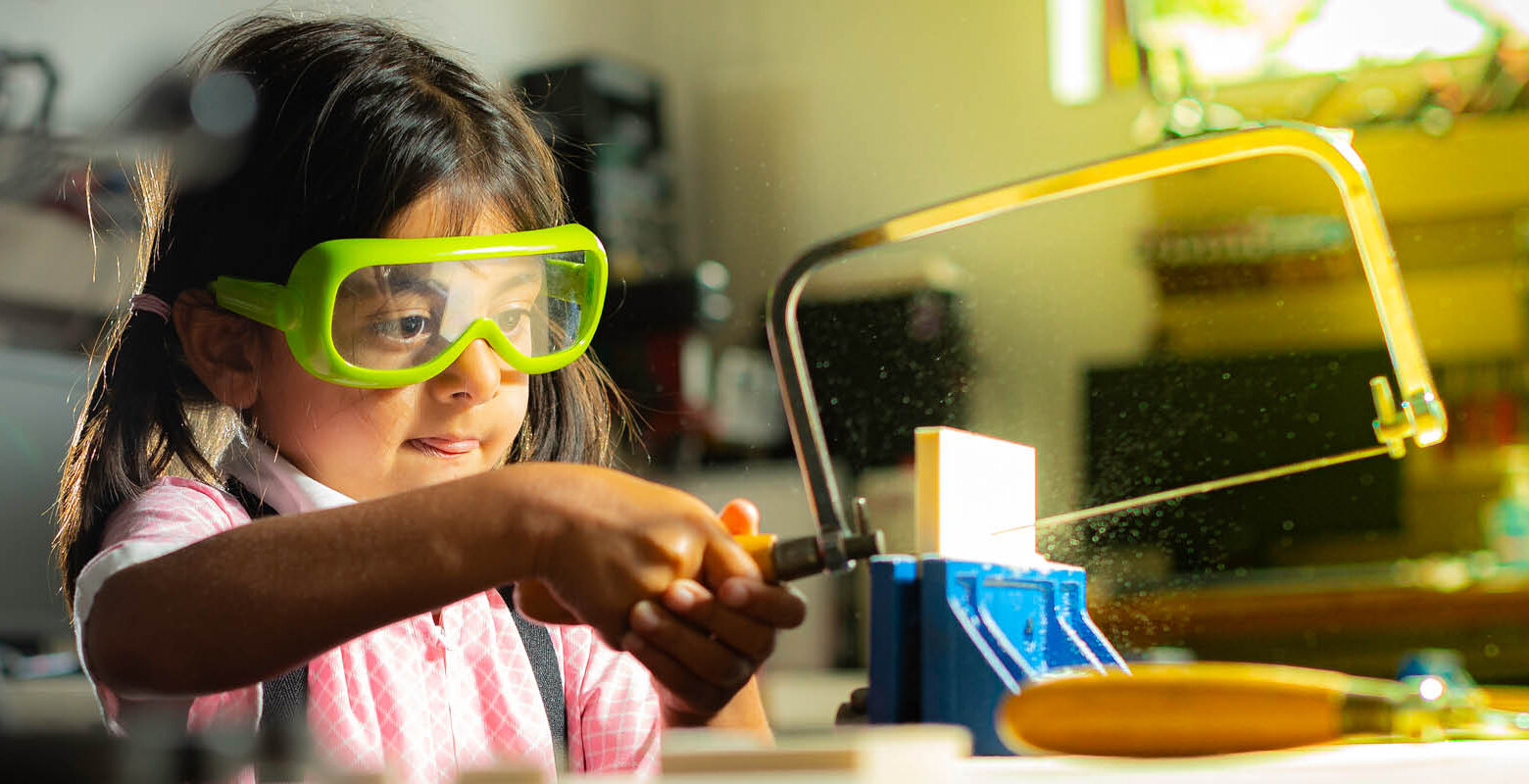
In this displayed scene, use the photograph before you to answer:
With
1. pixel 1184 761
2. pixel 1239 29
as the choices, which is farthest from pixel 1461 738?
pixel 1239 29

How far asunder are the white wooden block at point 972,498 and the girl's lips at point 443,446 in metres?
0.19

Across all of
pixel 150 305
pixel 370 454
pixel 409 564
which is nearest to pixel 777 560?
pixel 409 564

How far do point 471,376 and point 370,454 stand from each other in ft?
0.18

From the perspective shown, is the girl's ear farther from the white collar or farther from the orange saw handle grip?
the orange saw handle grip

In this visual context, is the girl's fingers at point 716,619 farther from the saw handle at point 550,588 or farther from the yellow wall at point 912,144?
the yellow wall at point 912,144

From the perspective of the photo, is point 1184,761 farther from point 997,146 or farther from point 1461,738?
point 997,146

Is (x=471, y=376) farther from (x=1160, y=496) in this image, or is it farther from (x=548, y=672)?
(x=1160, y=496)

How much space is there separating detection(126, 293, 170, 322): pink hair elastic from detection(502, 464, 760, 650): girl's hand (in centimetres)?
24

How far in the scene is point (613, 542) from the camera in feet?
1.29

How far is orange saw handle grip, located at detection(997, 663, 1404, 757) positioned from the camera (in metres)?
0.31

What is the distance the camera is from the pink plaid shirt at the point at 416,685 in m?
0.51

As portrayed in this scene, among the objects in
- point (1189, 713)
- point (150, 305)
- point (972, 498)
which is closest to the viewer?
point (1189, 713)

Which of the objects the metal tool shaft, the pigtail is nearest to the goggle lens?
the pigtail

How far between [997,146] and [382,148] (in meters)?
0.26
